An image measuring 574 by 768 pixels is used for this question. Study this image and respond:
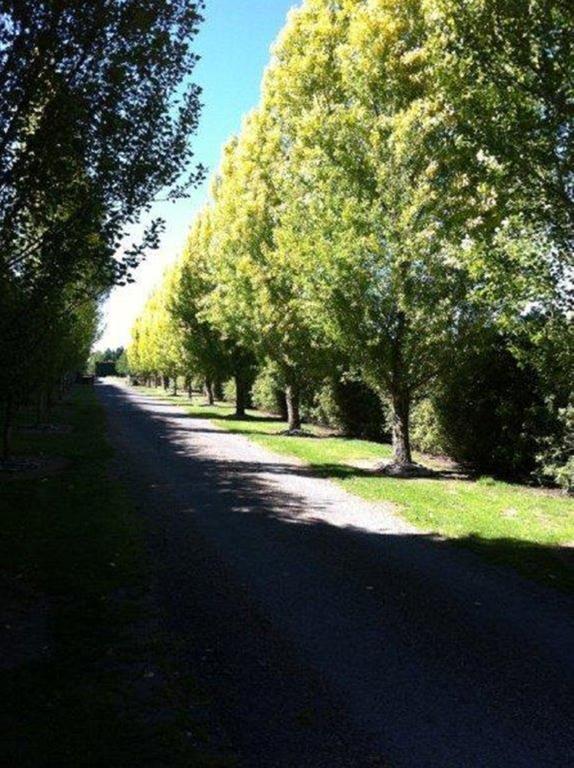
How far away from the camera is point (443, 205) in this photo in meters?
14.7

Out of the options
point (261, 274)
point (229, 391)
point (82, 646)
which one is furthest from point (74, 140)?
point (229, 391)

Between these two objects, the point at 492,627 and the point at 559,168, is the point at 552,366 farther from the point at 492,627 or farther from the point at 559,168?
the point at 492,627

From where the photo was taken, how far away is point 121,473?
1467 centimetres

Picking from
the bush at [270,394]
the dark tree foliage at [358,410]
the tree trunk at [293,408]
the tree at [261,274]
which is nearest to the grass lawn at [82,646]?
the tree at [261,274]

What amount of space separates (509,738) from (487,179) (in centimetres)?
854

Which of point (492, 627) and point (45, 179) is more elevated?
point (45, 179)

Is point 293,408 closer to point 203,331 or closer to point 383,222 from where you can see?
point 203,331

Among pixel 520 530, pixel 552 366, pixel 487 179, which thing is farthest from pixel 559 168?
pixel 520 530

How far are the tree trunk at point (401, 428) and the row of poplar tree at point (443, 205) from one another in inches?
1.8

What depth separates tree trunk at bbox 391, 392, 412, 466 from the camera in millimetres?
16453

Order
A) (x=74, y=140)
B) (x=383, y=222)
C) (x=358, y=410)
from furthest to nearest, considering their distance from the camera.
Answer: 1. (x=358, y=410)
2. (x=383, y=222)
3. (x=74, y=140)

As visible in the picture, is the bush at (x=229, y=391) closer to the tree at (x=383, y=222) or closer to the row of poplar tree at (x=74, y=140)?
the tree at (x=383, y=222)

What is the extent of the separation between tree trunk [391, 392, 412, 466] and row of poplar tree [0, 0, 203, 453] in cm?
883

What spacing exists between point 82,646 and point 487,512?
320 inches
